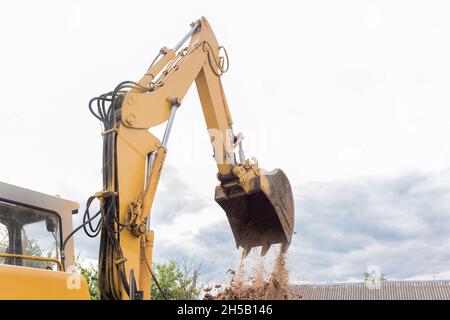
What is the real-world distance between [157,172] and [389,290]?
12.6 m

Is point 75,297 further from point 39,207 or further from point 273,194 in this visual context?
point 273,194

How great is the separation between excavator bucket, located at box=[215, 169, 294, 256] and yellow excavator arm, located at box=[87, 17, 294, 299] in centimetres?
1

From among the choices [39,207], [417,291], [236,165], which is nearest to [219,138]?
[236,165]

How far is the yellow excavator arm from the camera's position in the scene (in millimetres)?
3801

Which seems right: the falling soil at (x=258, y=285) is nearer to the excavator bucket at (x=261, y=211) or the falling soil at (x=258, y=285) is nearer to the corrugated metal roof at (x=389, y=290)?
the excavator bucket at (x=261, y=211)

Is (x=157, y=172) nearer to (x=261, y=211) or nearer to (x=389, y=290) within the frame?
(x=261, y=211)

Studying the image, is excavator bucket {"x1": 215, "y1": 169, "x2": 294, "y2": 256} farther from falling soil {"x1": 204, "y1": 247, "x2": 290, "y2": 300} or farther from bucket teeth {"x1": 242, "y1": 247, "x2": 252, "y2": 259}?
falling soil {"x1": 204, "y1": 247, "x2": 290, "y2": 300}

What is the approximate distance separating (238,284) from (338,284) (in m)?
11.3

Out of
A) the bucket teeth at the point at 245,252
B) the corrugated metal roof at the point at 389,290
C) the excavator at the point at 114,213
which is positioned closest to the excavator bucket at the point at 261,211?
the bucket teeth at the point at 245,252

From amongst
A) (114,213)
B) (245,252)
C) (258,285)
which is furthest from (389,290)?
(114,213)

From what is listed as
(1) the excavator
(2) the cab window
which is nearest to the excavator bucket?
(1) the excavator

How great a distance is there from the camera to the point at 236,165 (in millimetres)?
5609
